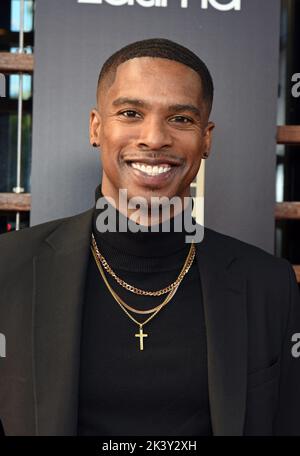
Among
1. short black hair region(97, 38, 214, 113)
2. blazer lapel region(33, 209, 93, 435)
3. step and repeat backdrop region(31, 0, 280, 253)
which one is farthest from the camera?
step and repeat backdrop region(31, 0, 280, 253)

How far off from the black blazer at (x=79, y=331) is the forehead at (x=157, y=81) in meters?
0.29

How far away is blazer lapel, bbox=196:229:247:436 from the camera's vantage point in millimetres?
1231

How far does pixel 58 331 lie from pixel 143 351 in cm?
17

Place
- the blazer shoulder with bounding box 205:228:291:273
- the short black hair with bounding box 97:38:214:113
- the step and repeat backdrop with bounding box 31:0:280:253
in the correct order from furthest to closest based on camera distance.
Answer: the step and repeat backdrop with bounding box 31:0:280:253 → the blazer shoulder with bounding box 205:228:291:273 → the short black hair with bounding box 97:38:214:113

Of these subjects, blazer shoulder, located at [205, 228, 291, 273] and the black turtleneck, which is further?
blazer shoulder, located at [205, 228, 291, 273]

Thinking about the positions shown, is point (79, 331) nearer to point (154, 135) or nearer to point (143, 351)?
point (143, 351)

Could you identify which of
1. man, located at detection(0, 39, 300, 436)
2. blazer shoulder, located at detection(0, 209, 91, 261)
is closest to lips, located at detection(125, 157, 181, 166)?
man, located at detection(0, 39, 300, 436)

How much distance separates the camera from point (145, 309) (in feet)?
4.28

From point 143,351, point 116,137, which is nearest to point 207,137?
point 116,137

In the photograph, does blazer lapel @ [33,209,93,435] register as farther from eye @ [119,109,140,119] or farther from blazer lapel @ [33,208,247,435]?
eye @ [119,109,140,119]

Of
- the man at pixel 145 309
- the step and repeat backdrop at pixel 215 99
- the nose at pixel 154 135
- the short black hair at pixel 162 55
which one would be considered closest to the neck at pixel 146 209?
the man at pixel 145 309

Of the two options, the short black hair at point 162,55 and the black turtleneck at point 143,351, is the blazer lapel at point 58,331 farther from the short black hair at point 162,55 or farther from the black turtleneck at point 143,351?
the short black hair at point 162,55

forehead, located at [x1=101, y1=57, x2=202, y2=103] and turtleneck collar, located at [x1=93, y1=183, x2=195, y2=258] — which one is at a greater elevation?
forehead, located at [x1=101, y1=57, x2=202, y2=103]

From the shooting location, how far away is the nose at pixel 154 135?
125 cm
